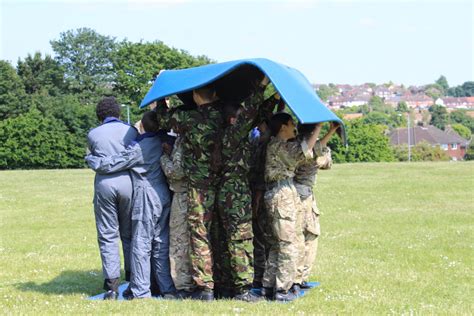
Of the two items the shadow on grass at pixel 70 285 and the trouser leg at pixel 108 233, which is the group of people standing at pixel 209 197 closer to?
the trouser leg at pixel 108 233

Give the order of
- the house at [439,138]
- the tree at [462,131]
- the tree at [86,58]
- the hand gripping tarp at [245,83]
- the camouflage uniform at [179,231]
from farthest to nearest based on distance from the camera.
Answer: the tree at [462,131]
the house at [439,138]
the tree at [86,58]
the camouflage uniform at [179,231]
the hand gripping tarp at [245,83]

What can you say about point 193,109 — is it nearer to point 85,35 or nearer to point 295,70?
point 295,70

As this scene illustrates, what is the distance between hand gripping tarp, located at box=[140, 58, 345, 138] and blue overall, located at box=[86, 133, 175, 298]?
24.4 inches

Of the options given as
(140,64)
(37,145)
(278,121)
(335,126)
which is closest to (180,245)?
(278,121)

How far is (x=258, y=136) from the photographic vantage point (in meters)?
8.46

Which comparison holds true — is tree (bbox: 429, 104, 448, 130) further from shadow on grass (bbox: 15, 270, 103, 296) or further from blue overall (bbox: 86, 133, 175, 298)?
blue overall (bbox: 86, 133, 175, 298)

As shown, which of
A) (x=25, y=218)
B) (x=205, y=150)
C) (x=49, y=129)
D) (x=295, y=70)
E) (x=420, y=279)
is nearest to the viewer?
(x=205, y=150)

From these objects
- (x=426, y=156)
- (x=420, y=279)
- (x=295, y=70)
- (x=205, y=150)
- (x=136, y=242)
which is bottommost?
(x=426, y=156)

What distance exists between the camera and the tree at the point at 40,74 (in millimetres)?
71562

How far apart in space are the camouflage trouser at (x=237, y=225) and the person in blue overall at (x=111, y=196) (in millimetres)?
1165

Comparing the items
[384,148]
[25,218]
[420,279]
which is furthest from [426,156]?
[420,279]

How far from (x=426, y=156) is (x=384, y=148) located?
10.9m

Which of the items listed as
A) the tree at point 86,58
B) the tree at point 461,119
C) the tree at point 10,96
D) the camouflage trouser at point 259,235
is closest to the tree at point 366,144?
the tree at point 86,58

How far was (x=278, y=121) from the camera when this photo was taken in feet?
26.8
